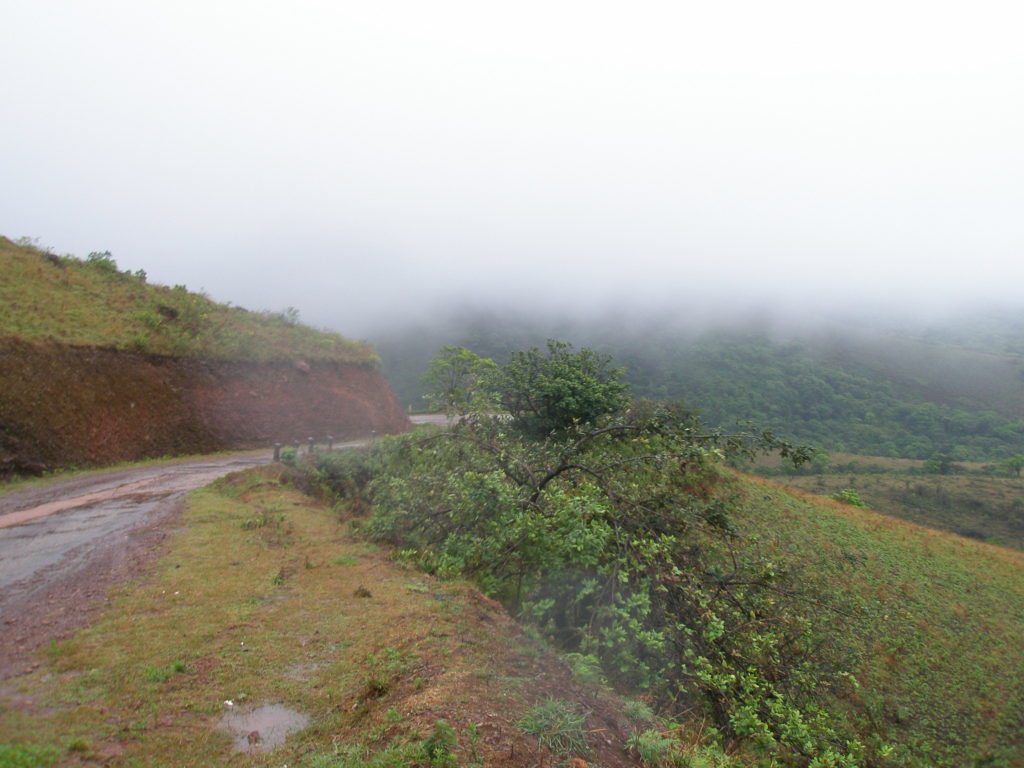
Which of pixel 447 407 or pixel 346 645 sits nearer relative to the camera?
pixel 346 645

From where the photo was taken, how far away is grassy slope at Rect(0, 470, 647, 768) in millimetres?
3555

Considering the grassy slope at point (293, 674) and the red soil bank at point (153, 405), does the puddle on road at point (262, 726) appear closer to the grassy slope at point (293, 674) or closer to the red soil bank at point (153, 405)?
the grassy slope at point (293, 674)

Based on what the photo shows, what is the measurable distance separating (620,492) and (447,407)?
217 inches

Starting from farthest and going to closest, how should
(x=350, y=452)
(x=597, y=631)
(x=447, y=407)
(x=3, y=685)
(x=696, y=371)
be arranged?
(x=696, y=371)
(x=350, y=452)
(x=447, y=407)
(x=597, y=631)
(x=3, y=685)

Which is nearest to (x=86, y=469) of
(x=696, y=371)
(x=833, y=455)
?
(x=833, y=455)

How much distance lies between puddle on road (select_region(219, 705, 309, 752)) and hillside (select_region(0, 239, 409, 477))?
14086 mm

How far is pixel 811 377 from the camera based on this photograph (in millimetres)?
63406

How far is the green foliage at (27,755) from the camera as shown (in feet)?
10.1

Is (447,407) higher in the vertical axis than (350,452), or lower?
higher

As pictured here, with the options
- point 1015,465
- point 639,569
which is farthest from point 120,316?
point 1015,465

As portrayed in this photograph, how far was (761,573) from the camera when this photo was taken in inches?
258

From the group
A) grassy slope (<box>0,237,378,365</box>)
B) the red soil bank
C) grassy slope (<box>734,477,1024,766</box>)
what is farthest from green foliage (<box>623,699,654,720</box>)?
grassy slope (<box>0,237,378,365</box>)

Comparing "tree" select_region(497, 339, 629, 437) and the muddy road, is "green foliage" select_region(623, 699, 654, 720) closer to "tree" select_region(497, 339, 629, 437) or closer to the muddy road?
the muddy road

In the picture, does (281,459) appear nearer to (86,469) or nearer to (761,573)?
(86,469)
